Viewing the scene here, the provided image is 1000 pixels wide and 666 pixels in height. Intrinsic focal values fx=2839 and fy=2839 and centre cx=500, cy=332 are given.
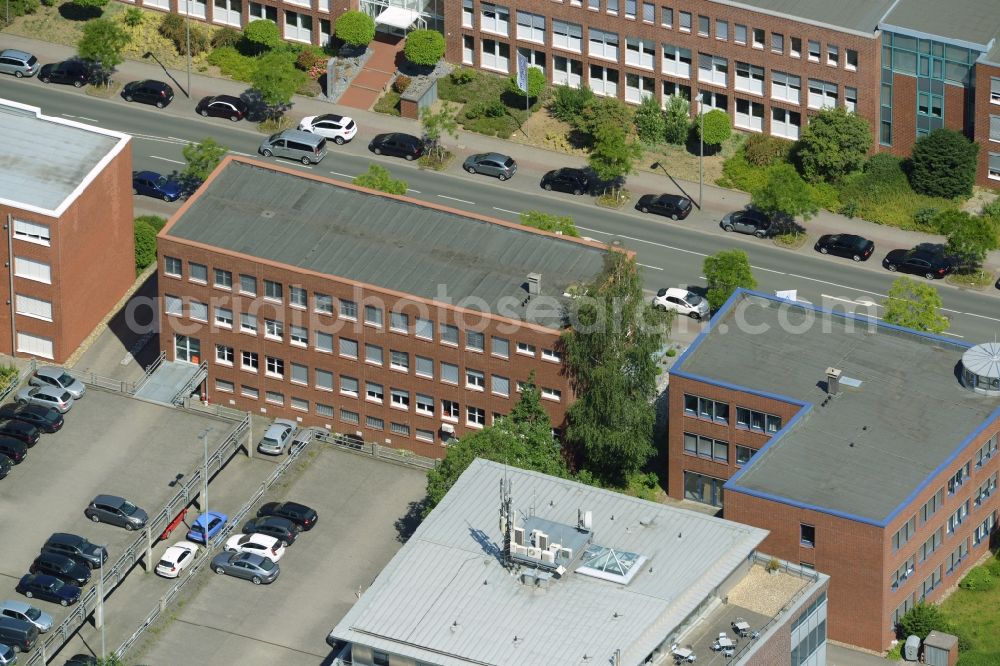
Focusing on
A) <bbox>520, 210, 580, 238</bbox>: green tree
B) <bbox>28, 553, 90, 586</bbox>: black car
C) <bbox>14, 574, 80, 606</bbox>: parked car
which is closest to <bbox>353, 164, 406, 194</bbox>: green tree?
<bbox>520, 210, 580, 238</bbox>: green tree

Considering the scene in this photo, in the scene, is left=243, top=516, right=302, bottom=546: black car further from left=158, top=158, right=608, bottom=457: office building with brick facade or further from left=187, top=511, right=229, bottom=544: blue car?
left=158, top=158, right=608, bottom=457: office building with brick facade

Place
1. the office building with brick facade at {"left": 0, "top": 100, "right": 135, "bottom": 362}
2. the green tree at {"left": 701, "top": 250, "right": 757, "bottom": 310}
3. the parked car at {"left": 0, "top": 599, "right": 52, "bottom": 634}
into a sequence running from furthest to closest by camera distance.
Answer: the green tree at {"left": 701, "top": 250, "right": 757, "bottom": 310}
the office building with brick facade at {"left": 0, "top": 100, "right": 135, "bottom": 362}
the parked car at {"left": 0, "top": 599, "right": 52, "bottom": 634}

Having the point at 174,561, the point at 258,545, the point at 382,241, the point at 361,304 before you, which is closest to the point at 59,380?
the point at 174,561

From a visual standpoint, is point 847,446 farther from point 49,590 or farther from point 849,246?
point 49,590

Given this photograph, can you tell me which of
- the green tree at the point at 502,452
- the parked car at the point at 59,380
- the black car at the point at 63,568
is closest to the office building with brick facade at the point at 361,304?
the green tree at the point at 502,452

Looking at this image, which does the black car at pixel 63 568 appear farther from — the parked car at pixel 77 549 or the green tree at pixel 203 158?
the green tree at pixel 203 158

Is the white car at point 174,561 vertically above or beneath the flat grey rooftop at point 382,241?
beneath

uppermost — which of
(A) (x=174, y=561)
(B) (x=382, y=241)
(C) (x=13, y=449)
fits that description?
(B) (x=382, y=241)
